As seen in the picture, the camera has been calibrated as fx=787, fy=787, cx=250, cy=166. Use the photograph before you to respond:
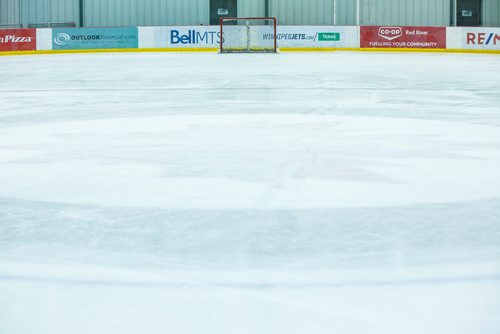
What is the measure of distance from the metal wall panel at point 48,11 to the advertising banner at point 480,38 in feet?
45.0

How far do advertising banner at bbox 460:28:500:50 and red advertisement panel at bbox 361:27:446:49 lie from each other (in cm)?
60

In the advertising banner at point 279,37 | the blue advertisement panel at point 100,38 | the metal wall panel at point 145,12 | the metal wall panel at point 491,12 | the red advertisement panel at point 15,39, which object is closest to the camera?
the red advertisement panel at point 15,39

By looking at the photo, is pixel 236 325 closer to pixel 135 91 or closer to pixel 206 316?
pixel 206 316

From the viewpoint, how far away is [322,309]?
5.29 ft

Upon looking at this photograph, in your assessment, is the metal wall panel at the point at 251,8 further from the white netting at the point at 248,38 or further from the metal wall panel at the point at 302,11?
the white netting at the point at 248,38

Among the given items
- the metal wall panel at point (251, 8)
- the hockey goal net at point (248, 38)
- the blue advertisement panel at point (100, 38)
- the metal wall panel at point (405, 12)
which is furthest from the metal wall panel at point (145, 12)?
the metal wall panel at point (405, 12)

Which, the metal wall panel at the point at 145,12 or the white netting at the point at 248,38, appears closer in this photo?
the white netting at the point at 248,38

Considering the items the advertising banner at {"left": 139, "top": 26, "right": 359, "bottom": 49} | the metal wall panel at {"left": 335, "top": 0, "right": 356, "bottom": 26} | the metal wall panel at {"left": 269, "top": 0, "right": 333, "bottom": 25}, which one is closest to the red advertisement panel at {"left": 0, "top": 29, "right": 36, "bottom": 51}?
the advertising banner at {"left": 139, "top": 26, "right": 359, "bottom": 49}

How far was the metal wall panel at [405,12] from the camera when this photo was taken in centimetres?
2794

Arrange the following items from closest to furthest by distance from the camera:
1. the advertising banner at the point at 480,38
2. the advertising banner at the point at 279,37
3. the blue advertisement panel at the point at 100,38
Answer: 1. the advertising banner at the point at 480,38
2. the advertising banner at the point at 279,37
3. the blue advertisement panel at the point at 100,38

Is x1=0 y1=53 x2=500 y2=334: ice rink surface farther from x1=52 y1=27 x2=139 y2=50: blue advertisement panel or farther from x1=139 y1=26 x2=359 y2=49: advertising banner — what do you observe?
x1=52 y1=27 x2=139 y2=50: blue advertisement panel

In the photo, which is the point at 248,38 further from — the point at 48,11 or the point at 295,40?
the point at 48,11

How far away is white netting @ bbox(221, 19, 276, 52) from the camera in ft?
73.3

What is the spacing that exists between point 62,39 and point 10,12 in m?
6.38
